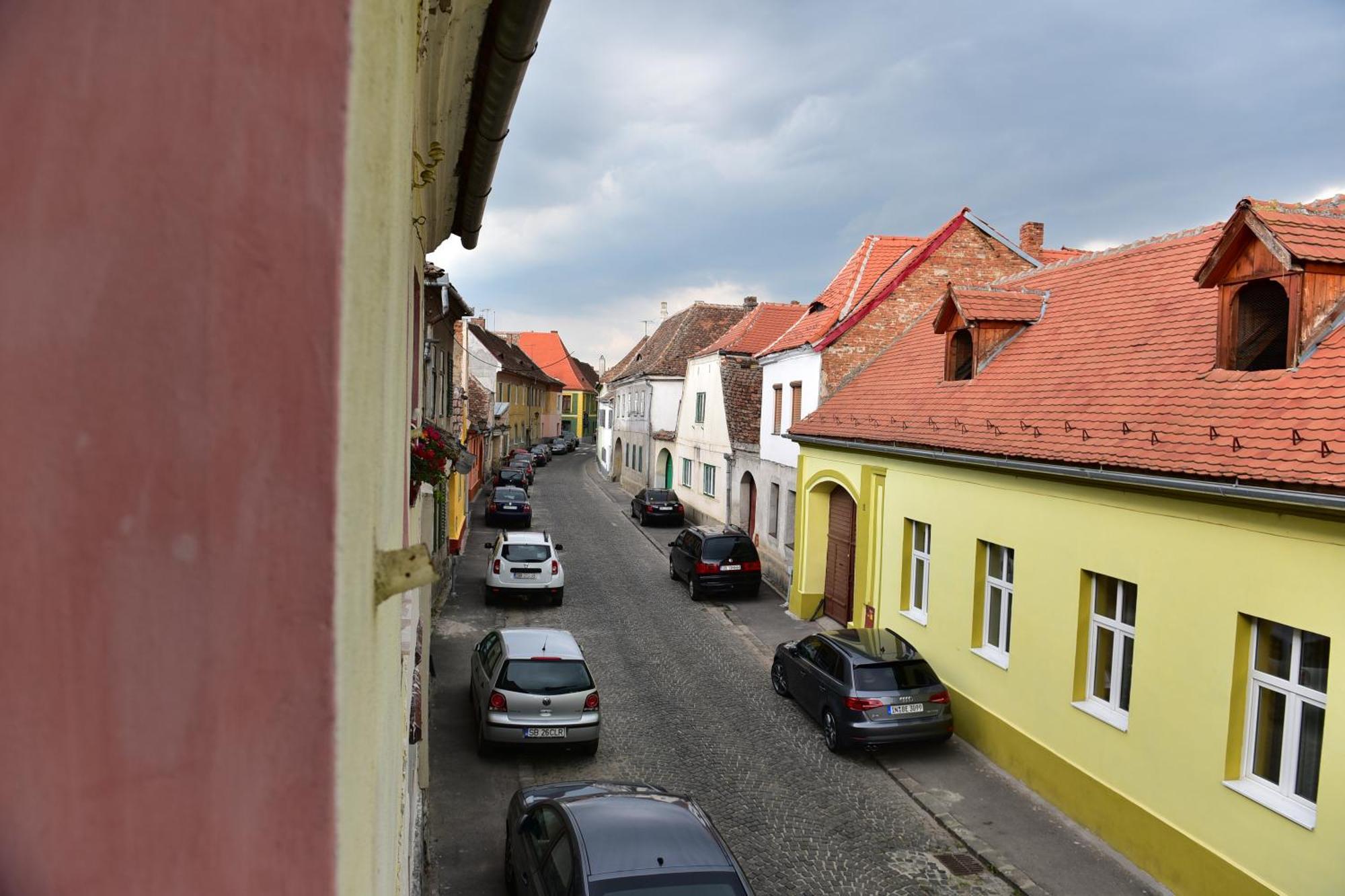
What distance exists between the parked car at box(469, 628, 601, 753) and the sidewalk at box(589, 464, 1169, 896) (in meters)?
4.14

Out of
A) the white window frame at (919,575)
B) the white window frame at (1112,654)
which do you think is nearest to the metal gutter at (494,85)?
the white window frame at (1112,654)

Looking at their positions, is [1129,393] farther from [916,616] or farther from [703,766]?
[703,766]

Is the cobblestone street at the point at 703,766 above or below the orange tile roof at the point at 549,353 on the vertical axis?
below

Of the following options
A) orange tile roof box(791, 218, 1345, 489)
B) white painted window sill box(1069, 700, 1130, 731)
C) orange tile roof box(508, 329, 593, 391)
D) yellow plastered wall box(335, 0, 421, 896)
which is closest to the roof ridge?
orange tile roof box(791, 218, 1345, 489)

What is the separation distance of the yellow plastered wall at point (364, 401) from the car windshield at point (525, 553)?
1810 cm

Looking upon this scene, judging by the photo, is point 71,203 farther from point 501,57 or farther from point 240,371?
point 501,57

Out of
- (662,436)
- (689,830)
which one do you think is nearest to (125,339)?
(689,830)

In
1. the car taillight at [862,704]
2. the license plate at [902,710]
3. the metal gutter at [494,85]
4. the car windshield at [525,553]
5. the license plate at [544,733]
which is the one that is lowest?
the license plate at [544,733]

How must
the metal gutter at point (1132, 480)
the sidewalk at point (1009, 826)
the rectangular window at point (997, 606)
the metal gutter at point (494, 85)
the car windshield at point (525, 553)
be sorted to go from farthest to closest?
the car windshield at point (525, 553) < the rectangular window at point (997, 606) < the sidewalk at point (1009, 826) < the metal gutter at point (1132, 480) < the metal gutter at point (494, 85)

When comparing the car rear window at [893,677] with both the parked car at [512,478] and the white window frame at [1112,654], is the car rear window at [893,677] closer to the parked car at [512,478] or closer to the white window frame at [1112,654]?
the white window frame at [1112,654]

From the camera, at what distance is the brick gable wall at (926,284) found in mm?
20188

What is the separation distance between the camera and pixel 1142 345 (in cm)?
1159

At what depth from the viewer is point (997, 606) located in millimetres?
12727

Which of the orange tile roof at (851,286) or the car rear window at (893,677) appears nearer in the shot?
the car rear window at (893,677)
